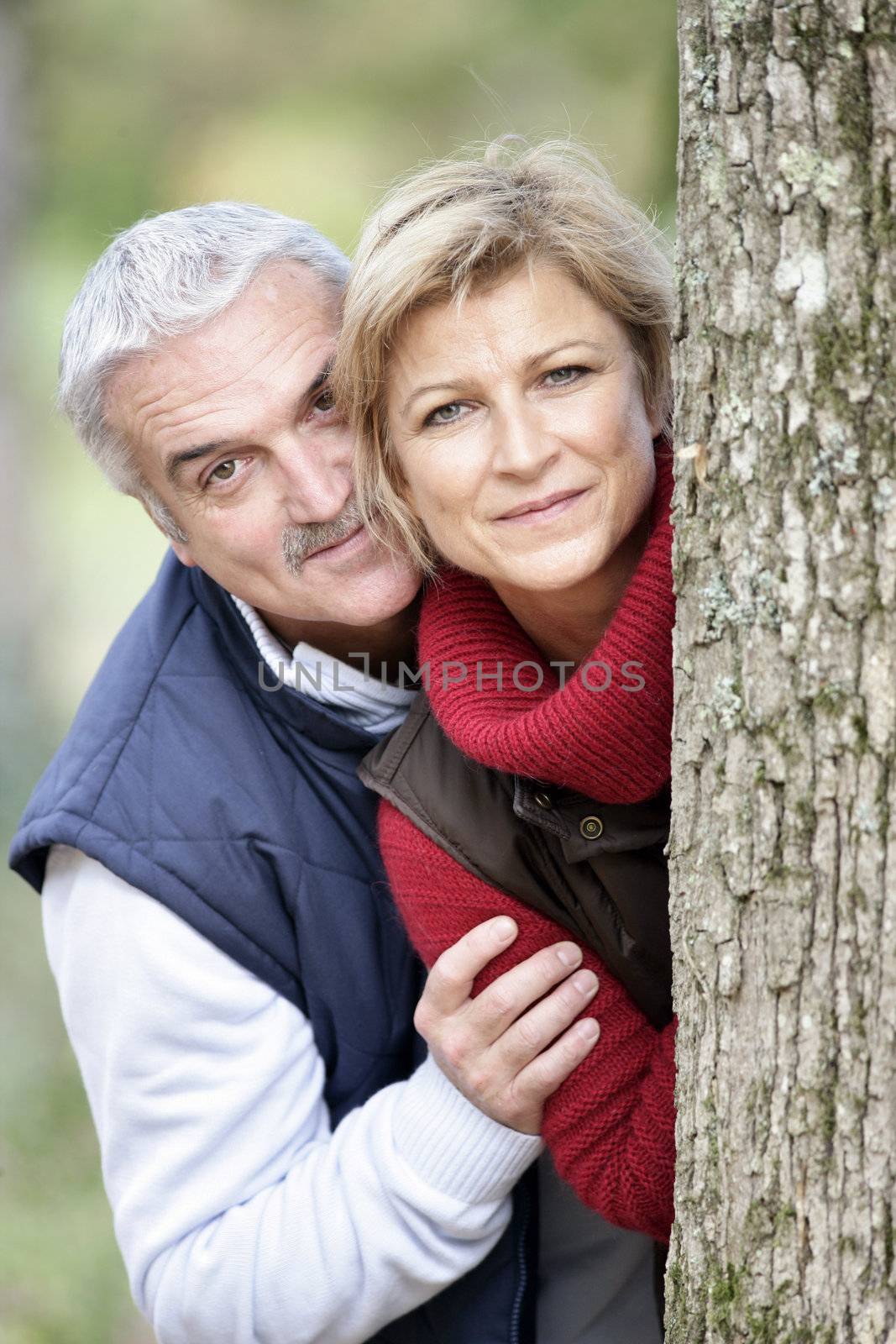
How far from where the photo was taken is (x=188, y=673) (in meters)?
2.29

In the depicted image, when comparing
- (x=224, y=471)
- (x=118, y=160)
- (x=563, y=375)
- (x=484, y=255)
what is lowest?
(x=224, y=471)

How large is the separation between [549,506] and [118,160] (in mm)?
5033

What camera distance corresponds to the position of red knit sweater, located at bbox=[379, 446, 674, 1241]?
1.65 m

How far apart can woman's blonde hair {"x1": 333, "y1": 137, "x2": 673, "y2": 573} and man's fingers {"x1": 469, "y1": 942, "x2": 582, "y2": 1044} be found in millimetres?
722

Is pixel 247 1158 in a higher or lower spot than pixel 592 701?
lower

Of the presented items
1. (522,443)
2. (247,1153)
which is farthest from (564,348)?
(247,1153)

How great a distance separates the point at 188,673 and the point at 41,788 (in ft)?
1.06

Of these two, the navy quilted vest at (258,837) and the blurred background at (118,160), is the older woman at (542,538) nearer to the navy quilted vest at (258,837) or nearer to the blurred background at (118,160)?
the navy quilted vest at (258,837)

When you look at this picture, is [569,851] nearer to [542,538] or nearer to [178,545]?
[542,538]

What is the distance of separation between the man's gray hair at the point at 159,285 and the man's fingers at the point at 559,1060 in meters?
1.14

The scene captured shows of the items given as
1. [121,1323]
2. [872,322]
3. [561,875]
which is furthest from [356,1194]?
[121,1323]

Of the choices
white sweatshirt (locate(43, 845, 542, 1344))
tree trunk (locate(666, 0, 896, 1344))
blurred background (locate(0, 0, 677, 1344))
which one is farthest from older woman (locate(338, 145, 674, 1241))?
blurred background (locate(0, 0, 677, 1344))

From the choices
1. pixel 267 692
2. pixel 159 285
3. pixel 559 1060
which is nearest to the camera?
pixel 559 1060

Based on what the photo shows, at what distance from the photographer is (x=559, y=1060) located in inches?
73.7
